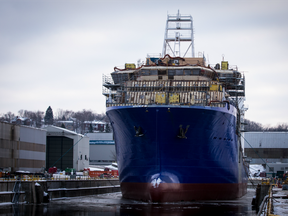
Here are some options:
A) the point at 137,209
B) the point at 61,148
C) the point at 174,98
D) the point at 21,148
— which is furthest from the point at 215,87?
the point at 61,148

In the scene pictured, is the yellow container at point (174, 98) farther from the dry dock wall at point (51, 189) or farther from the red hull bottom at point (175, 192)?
the dry dock wall at point (51, 189)

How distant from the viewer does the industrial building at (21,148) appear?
41156 mm

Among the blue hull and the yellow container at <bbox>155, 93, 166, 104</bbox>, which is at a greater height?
the yellow container at <bbox>155, 93, 166, 104</bbox>

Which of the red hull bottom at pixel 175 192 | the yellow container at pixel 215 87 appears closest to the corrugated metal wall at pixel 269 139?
the red hull bottom at pixel 175 192

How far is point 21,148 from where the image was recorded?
1756 inches

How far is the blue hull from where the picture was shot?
85.7 ft

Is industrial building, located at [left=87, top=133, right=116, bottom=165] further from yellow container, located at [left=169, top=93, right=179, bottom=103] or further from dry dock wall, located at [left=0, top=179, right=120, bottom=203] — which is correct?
yellow container, located at [left=169, top=93, right=179, bottom=103]

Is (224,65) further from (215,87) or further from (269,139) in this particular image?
(269,139)

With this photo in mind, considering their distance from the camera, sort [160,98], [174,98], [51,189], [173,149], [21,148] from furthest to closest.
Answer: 1. [21,148]
2. [51,189]
3. [174,98]
4. [160,98]
5. [173,149]

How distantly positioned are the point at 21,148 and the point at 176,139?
24.2 metres

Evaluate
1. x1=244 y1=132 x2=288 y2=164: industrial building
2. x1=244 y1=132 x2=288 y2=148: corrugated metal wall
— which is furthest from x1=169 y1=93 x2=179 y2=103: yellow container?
x1=244 y1=132 x2=288 y2=148: corrugated metal wall

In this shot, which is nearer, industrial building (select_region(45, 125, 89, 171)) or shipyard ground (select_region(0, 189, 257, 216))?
shipyard ground (select_region(0, 189, 257, 216))

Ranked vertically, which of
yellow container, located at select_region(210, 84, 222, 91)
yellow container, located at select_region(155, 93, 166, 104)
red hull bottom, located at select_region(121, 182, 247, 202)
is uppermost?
yellow container, located at select_region(210, 84, 222, 91)

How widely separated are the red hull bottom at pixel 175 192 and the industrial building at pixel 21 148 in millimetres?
16876
